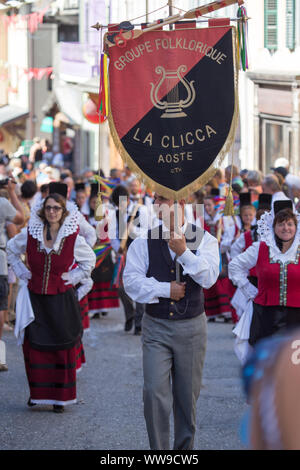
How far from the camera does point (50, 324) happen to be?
7.91 meters

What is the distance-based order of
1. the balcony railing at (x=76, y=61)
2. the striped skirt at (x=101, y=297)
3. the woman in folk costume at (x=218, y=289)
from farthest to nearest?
the balcony railing at (x=76, y=61)
the striped skirt at (x=101, y=297)
the woman in folk costume at (x=218, y=289)

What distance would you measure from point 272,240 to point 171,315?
1.89 meters

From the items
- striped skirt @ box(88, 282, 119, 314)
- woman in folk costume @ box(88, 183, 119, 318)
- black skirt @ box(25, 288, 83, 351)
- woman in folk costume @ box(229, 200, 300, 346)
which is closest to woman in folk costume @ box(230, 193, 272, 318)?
woman in folk costume @ box(229, 200, 300, 346)

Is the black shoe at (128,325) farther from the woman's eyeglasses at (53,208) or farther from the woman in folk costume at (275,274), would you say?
the woman in folk costume at (275,274)

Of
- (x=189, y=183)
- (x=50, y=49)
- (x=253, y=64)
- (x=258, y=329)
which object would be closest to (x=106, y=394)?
Result: (x=258, y=329)

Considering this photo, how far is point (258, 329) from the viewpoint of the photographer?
7.24 m

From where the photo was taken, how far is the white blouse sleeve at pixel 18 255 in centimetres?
794

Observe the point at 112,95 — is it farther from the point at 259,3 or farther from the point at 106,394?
the point at 259,3

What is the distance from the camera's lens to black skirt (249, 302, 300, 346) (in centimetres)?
700

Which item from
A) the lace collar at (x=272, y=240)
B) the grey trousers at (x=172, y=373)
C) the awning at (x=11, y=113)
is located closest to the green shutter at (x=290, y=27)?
the lace collar at (x=272, y=240)

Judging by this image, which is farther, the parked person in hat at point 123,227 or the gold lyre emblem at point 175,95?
the parked person in hat at point 123,227

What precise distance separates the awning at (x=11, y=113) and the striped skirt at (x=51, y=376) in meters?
39.6

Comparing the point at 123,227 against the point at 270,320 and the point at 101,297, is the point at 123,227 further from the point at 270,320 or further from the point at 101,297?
the point at 270,320

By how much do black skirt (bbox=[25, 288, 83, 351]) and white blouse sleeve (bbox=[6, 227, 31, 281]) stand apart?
0.59 feet
